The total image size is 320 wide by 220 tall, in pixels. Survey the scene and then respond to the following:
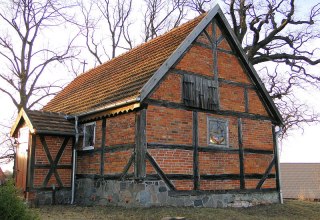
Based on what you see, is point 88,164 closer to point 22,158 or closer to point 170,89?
point 22,158

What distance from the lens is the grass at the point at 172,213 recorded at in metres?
9.83

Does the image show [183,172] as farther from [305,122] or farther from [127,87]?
[305,122]

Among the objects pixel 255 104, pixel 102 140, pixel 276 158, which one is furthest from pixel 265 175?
pixel 102 140

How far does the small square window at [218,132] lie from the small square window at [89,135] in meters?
3.90

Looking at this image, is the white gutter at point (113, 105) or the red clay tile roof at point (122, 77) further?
the red clay tile roof at point (122, 77)

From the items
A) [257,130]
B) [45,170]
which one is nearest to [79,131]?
[45,170]

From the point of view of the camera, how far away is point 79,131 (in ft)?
45.4

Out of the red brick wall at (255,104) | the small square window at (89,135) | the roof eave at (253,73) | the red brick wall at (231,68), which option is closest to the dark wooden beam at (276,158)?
the roof eave at (253,73)

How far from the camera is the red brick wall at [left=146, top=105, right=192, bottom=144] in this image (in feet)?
36.6

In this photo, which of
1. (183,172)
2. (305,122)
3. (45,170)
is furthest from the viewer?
(305,122)

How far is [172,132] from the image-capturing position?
11531 millimetres

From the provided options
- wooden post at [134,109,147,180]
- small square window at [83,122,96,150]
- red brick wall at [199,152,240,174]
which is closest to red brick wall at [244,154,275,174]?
red brick wall at [199,152,240,174]

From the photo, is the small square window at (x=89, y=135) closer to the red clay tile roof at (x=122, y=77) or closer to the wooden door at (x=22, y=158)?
the red clay tile roof at (x=122, y=77)

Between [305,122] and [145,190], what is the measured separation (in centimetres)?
1651
